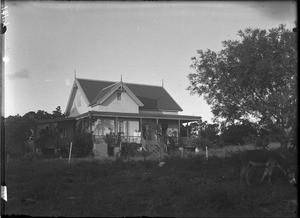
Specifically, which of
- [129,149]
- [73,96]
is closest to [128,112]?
[129,149]

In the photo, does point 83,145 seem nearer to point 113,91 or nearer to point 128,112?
point 113,91

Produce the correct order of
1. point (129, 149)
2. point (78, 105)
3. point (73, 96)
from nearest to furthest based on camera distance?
point (73, 96) → point (78, 105) → point (129, 149)

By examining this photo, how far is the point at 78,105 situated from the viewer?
46.1 feet

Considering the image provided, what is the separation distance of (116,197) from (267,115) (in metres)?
4.62

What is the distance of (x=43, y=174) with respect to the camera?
9.75m

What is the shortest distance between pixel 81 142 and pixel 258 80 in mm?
7571

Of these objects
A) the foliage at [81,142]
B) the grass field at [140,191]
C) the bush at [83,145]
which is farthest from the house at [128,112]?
the grass field at [140,191]

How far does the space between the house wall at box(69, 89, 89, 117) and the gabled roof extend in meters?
0.28

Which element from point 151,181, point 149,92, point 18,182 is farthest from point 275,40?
point 149,92

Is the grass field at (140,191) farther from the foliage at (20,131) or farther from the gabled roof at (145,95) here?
the gabled roof at (145,95)

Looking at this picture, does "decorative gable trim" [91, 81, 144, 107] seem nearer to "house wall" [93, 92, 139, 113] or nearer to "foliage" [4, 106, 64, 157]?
"house wall" [93, 92, 139, 113]

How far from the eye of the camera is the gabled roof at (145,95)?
47.3 ft

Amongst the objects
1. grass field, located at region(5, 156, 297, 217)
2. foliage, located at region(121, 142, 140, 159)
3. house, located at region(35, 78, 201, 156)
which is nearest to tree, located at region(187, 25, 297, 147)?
grass field, located at region(5, 156, 297, 217)

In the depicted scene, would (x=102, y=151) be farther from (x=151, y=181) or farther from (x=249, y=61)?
(x=249, y=61)
